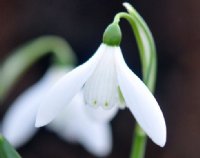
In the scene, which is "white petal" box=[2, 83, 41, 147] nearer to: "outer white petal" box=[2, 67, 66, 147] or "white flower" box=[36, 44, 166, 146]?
"outer white petal" box=[2, 67, 66, 147]

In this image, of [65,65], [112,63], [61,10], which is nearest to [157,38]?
[61,10]

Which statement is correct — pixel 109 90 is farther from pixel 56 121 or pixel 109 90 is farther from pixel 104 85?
pixel 56 121

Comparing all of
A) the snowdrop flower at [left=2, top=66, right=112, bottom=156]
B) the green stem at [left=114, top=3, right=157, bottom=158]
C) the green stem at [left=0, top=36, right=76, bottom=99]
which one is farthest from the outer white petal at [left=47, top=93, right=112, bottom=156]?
the green stem at [left=114, top=3, right=157, bottom=158]

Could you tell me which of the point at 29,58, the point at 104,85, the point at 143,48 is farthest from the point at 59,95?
the point at 29,58

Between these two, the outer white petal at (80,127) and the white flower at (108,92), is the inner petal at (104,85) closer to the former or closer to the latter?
the white flower at (108,92)

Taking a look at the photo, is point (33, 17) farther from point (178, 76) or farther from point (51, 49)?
point (51, 49)
